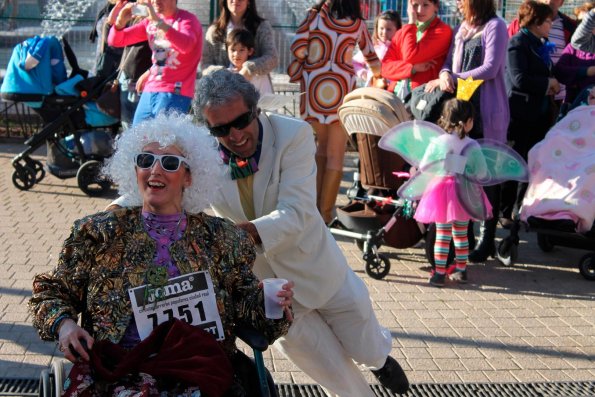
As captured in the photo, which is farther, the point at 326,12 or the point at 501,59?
the point at 326,12

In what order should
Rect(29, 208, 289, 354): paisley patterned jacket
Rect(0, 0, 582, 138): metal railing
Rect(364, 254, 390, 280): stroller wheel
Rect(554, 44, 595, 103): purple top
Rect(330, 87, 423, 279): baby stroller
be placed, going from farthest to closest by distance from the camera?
Rect(0, 0, 582, 138): metal railing, Rect(554, 44, 595, 103): purple top, Rect(330, 87, 423, 279): baby stroller, Rect(364, 254, 390, 280): stroller wheel, Rect(29, 208, 289, 354): paisley patterned jacket

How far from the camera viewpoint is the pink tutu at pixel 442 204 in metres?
6.00

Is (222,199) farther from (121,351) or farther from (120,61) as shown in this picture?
(120,61)

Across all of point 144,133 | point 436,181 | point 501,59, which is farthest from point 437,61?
point 144,133

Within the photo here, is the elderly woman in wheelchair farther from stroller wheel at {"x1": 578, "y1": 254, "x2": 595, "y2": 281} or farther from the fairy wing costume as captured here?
stroller wheel at {"x1": 578, "y1": 254, "x2": 595, "y2": 281}

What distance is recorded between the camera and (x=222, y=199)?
11.8 feet

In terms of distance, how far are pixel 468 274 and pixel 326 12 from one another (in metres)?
2.57

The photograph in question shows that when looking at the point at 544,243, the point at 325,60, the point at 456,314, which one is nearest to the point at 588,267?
the point at 544,243

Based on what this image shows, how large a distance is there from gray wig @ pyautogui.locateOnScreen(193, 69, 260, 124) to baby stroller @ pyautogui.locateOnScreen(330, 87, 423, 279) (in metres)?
3.03

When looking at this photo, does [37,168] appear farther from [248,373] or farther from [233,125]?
[248,373]

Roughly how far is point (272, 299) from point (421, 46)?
4.48 m

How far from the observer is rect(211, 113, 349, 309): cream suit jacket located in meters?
3.55

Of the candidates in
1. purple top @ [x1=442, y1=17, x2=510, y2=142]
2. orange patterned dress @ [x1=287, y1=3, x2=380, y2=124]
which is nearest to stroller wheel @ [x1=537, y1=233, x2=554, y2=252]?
purple top @ [x1=442, y1=17, x2=510, y2=142]

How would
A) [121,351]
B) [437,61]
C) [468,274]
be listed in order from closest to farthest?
[121,351] < [468,274] < [437,61]
